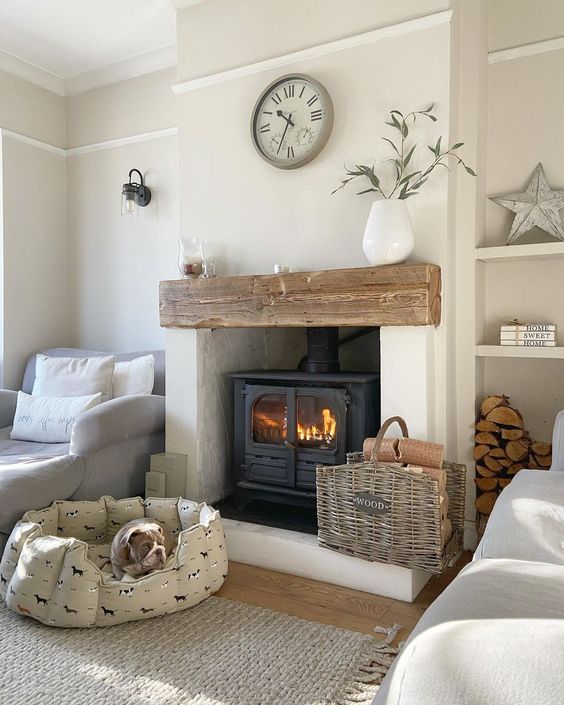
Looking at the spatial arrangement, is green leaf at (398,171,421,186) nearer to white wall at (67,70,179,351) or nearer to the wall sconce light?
white wall at (67,70,179,351)

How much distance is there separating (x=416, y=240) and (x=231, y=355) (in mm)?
1101

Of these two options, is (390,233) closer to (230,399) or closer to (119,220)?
(230,399)

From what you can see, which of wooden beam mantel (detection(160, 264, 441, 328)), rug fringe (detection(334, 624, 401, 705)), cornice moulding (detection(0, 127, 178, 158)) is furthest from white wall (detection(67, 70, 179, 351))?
rug fringe (detection(334, 624, 401, 705))

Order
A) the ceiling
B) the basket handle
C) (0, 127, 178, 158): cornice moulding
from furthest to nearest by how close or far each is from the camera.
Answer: (0, 127, 178, 158): cornice moulding < the ceiling < the basket handle

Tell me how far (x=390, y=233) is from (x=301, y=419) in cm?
89

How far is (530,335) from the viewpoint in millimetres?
2371

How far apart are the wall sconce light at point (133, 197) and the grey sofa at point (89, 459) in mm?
1211

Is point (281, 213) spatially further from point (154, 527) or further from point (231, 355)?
point (154, 527)

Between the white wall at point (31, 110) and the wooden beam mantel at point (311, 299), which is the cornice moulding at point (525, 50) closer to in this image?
the wooden beam mantel at point (311, 299)

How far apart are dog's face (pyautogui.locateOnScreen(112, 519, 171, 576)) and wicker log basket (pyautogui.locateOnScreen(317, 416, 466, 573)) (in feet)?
1.97

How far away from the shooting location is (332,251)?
2.38m

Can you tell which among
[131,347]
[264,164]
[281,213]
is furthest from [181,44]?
[131,347]

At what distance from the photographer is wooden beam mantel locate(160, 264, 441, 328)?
209cm

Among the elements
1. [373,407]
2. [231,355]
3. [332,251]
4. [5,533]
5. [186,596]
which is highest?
[332,251]
